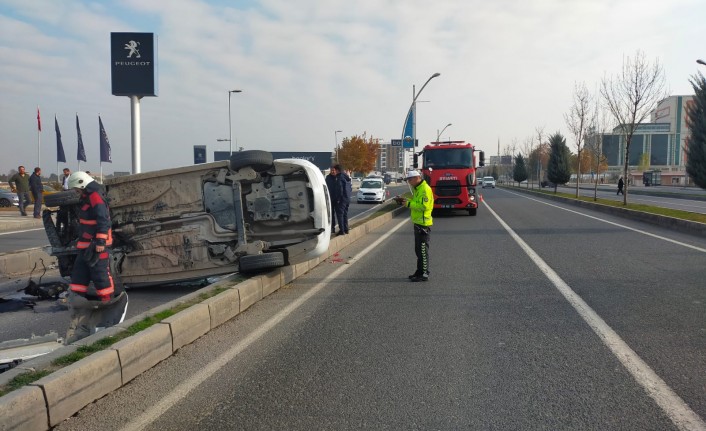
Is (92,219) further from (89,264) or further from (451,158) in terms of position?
(451,158)

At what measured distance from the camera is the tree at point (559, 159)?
1854 inches

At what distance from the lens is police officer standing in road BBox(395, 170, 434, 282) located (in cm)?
857

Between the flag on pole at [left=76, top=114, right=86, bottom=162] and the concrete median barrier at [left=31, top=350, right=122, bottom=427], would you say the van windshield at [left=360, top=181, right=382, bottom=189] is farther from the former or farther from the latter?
the concrete median barrier at [left=31, top=350, right=122, bottom=427]

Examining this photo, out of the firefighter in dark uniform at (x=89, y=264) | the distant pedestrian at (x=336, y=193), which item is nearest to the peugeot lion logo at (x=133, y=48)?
the distant pedestrian at (x=336, y=193)

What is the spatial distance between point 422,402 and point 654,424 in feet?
4.83

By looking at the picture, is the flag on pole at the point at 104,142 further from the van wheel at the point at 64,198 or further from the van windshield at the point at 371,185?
the van wheel at the point at 64,198

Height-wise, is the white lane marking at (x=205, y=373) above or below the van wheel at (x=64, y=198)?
below

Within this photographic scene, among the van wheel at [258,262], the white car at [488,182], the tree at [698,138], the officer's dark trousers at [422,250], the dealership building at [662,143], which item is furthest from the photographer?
the dealership building at [662,143]

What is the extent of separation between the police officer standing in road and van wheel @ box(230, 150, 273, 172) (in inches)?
97.8

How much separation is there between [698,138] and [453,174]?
14138mm

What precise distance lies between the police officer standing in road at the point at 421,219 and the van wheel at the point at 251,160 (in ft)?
8.15

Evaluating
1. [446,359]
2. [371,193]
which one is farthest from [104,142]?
[446,359]

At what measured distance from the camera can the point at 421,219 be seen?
347 inches


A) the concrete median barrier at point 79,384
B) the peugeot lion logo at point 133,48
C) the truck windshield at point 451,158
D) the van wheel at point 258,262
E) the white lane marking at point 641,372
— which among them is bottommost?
the white lane marking at point 641,372
